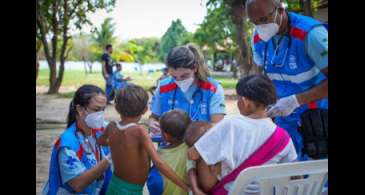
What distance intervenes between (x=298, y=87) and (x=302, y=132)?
10.2 inches

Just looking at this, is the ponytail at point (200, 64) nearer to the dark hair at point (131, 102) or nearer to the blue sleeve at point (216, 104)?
the blue sleeve at point (216, 104)

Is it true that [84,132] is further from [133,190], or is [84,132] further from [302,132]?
[302,132]

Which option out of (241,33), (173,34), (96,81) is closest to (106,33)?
(173,34)

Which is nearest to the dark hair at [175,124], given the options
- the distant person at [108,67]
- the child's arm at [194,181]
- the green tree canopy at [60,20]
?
the child's arm at [194,181]

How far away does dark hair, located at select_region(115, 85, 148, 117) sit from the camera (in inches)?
100

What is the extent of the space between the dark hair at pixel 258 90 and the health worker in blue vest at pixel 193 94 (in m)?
0.91

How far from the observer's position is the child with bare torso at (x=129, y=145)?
2520 millimetres

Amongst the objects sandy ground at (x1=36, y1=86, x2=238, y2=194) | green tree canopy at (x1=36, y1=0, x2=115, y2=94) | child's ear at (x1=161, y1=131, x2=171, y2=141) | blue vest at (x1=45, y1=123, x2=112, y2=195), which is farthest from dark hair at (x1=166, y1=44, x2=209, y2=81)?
green tree canopy at (x1=36, y1=0, x2=115, y2=94)

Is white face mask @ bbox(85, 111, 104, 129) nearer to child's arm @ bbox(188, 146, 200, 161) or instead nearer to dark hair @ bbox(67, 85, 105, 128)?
dark hair @ bbox(67, 85, 105, 128)

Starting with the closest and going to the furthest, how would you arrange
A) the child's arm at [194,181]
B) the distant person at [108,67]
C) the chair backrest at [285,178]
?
1. the chair backrest at [285,178]
2. the child's arm at [194,181]
3. the distant person at [108,67]

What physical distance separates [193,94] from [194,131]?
2.75 feet

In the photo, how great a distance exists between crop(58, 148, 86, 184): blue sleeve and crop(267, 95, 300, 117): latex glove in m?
1.10

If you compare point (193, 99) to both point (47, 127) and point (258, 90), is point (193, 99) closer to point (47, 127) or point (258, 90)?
point (258, 90)
